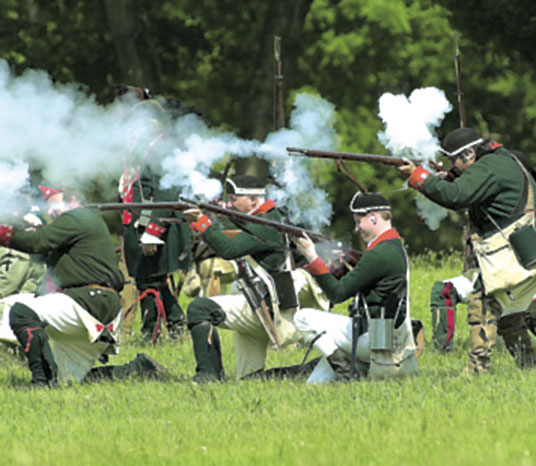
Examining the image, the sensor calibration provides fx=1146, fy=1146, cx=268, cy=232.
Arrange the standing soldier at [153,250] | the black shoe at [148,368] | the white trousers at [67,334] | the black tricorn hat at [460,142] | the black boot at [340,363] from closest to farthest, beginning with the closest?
1. the black boot at [340,363]
2. the black tricorn hat at [460,142]
3. the white trousers at [67,334]
4. the black shoe at [148,368]
5. the standing soldier at [153,250]

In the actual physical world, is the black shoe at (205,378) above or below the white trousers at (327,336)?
below

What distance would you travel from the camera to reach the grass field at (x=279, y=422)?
639 cm

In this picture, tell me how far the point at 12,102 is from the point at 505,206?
4144 millimetres

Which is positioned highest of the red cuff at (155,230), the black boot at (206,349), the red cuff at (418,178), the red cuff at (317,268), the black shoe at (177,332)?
the red cuff at (418,178)

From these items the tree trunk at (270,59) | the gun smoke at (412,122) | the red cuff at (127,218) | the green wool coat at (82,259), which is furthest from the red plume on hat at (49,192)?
the tree trunk at (270,59)

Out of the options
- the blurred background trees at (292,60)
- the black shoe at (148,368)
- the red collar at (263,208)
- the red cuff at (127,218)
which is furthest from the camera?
the blurred background trees at (292,60)

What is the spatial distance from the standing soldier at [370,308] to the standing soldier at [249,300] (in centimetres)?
77

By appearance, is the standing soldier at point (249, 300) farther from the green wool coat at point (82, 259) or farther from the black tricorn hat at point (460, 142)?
the black tricorn hat at point (460, 142)

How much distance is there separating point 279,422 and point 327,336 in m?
1.69

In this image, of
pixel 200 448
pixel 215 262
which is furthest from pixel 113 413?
pixel 215 262

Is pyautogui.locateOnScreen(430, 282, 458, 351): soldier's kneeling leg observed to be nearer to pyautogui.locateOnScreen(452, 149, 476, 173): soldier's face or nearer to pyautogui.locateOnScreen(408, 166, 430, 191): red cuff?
pyautogui.locateOnScreen(452, 149, 476, 173): soldier's face

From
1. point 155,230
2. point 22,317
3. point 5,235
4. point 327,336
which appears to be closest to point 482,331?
point 327,336

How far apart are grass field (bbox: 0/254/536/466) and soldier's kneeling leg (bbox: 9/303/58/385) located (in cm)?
24

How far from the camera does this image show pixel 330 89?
26625 millimetres
